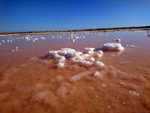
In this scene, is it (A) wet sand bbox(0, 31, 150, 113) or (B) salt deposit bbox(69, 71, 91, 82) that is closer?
(A) wet sand bbox(0, 31, 150, 113)

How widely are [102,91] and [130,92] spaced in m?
0.42

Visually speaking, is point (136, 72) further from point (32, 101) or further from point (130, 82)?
point (32, 101)

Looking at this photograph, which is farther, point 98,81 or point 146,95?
point 98,81

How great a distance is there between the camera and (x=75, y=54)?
11.5ft

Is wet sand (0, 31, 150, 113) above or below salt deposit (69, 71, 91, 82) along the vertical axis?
below

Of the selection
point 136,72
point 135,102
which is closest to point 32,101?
point 135,102

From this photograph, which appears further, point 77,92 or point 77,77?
point 77,77

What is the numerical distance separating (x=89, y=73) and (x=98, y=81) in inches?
14.3

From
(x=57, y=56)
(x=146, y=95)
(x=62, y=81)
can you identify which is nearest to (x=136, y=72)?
(x=146, y=95)

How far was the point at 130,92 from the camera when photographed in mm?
1602

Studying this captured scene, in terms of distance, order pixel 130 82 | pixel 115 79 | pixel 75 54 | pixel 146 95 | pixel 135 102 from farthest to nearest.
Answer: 1. pixel 75 54
2. pixel 115 79
3. pixel 130 82
4. pixel 146 95
5. pixel 135 102

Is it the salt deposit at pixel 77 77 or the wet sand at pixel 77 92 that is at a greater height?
the salt deposit at pixel 77 77

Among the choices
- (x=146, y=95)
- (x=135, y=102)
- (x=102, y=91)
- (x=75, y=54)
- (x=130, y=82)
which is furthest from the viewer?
(x=75, y=54)

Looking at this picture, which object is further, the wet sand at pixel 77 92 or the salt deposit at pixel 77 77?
the salt deposit at pixel 77 77
